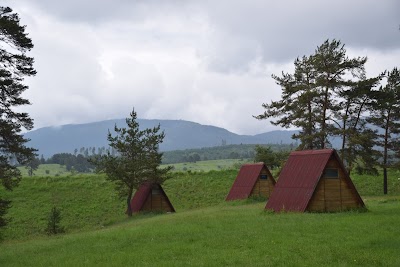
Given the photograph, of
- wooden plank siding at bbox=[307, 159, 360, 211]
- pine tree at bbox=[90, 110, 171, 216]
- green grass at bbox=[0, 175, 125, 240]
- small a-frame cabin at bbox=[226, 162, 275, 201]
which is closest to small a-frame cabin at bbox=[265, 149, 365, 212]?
wooden plank siding at bbox=[307, 159, 360, 211]

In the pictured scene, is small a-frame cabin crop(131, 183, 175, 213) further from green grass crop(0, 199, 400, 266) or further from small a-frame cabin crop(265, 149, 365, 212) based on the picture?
green grass crop(0, 199, 400, 266)

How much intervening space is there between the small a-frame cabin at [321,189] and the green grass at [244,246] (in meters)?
3.86

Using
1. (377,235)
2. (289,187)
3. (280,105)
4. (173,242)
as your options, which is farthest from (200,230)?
(280,105)

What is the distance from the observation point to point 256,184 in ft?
152

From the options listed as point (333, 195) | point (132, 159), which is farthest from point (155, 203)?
point (333, 195)

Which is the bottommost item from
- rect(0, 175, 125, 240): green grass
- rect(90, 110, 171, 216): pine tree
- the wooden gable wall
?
rect(0, 175, 125, 240): green grass

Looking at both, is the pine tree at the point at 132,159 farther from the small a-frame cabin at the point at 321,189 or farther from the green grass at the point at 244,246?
the green grass at the point at 244,246

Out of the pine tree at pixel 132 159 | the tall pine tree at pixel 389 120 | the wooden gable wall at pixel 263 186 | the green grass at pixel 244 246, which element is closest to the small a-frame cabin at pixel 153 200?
the pine tree at pixel 132 159

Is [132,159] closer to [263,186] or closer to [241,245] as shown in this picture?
[263,186]

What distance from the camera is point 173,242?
1803cm

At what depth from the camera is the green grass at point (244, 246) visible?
45.5 ft

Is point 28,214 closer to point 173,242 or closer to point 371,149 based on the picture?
point 173,242

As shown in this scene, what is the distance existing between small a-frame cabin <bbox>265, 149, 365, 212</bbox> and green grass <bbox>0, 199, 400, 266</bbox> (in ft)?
12.7

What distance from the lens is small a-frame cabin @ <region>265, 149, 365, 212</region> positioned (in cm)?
2719
